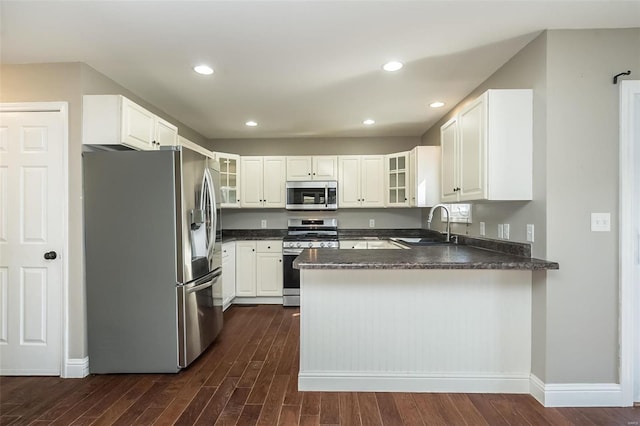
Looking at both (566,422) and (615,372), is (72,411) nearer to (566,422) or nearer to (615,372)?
(566,422)

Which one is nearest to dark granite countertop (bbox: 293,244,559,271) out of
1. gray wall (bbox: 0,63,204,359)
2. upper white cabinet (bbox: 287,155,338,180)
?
gray wall (bbox: 0,63,204,359)

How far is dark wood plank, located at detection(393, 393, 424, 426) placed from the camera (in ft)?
6.24

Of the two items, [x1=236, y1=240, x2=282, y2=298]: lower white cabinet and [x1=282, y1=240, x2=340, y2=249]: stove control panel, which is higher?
[x1=282, y1=240, x2=340, y2=249]: stove control panel

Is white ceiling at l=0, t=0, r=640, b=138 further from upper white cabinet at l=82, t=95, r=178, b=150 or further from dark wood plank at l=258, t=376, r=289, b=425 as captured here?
dark wood plank at l=258, t=376, r=289, b=425

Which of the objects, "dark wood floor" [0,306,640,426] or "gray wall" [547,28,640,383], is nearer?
"dark wood floor" [0,306,640,426]

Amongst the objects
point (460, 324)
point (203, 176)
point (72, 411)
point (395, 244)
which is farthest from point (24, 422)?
point (395, 244)

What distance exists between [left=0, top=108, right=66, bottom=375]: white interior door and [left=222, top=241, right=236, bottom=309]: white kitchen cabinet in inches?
71.8

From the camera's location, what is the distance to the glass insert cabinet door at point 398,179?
4418 millimetres

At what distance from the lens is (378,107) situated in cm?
352

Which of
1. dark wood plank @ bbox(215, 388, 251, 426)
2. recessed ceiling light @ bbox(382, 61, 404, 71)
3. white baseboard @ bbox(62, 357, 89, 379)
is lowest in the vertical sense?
dark wood plank @ bbox(215, 388, 251, 426)

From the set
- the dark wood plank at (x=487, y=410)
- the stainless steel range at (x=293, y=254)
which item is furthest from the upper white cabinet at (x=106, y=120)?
the dark wood plank at (x=487, y=410)

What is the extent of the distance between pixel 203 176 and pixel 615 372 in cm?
333

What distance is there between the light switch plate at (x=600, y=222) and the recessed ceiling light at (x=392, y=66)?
1686mm

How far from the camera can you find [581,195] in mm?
2029
